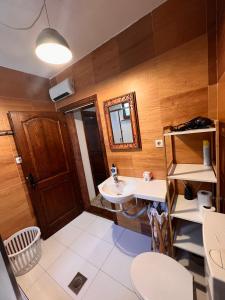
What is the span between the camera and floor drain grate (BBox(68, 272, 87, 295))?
1342 millimetres

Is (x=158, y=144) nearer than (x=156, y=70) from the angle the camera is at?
No

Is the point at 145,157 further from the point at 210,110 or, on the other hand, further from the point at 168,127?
the point at 210,110

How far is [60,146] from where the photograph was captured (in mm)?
2254

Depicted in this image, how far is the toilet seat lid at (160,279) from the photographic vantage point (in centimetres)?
87

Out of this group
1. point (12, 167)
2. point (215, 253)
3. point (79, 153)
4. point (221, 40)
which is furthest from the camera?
point (79, 153)

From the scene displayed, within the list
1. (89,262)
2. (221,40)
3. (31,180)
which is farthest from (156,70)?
Answer: (89,262)

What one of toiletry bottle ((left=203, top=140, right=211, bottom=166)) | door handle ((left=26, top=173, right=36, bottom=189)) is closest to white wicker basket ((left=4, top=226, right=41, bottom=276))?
door handle ((left=26, top=173, right=36, bottom=189))

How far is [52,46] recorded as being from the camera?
1067 mm

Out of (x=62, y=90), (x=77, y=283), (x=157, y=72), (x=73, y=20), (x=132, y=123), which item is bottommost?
(x=77, y=283)

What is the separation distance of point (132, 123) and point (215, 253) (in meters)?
1.25

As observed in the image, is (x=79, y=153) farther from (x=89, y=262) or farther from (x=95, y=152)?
(x=89, y=262)

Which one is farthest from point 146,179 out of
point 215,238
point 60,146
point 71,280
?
point 60,146

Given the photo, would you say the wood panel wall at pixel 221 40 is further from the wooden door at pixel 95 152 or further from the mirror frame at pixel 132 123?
the wooden door at pixel 95 152

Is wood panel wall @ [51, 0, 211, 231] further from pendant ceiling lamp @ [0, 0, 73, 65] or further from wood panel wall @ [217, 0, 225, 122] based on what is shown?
pendant ceiling lamp @ [0, 0, 73, 65]
